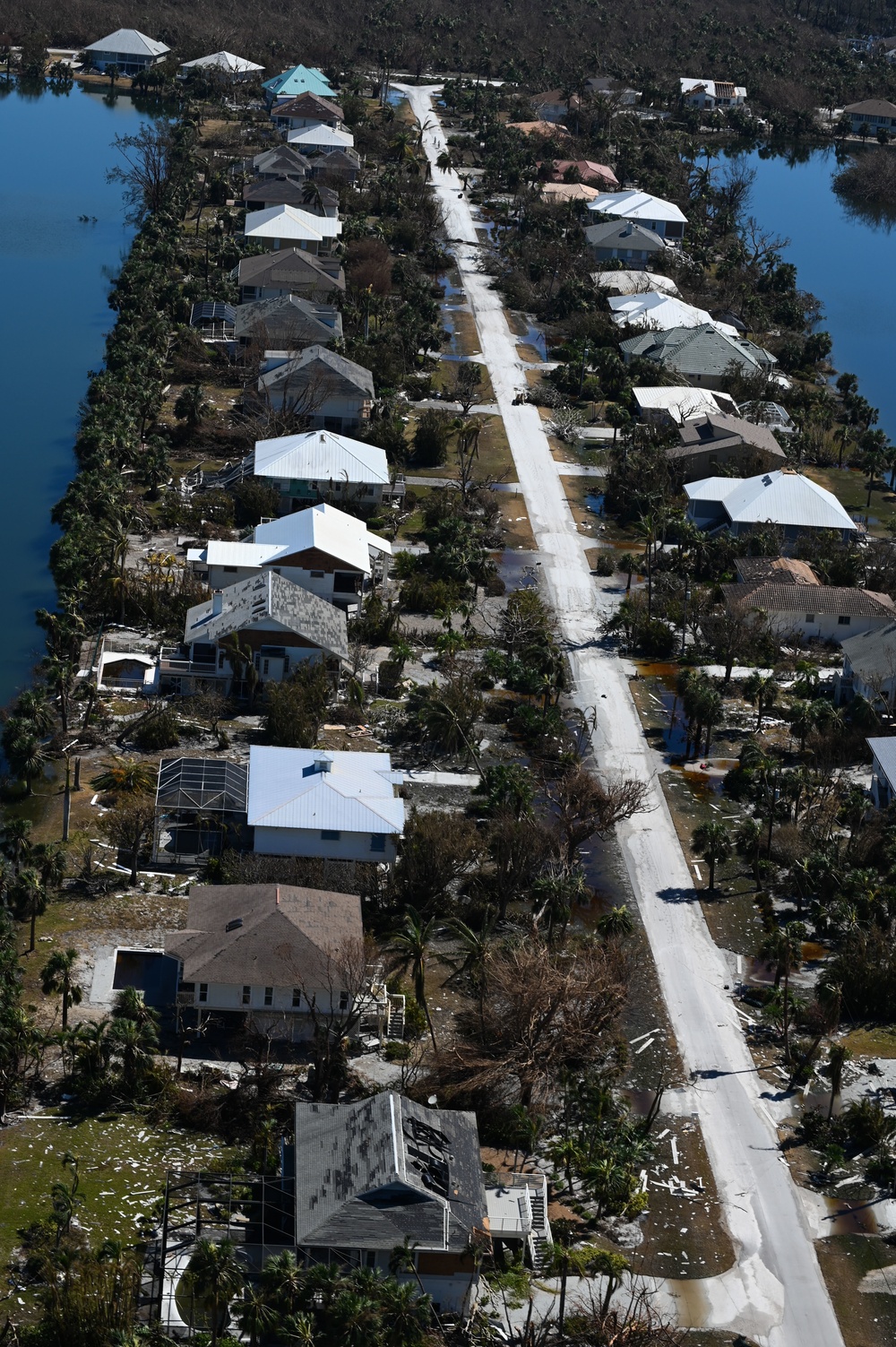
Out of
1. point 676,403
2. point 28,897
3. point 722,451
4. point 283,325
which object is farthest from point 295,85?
point 28,897

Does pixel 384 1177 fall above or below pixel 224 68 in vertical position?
below

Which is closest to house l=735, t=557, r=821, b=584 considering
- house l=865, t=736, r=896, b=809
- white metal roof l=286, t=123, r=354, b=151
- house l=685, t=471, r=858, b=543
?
house l=685, t=471, r=858, b=543

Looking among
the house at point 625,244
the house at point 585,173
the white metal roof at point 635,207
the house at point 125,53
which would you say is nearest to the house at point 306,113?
the house at point 585,173

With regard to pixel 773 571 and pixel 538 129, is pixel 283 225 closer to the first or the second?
pixel 538 129

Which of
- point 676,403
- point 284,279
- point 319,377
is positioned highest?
point 284,279

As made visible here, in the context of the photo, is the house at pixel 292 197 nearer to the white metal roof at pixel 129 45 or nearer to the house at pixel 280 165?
the house at pixel 280 165
